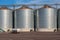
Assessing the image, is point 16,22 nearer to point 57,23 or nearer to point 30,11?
point 30,11

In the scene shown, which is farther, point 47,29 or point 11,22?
point 11,22

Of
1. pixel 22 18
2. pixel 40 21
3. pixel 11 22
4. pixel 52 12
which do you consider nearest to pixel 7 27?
pixel 11 22

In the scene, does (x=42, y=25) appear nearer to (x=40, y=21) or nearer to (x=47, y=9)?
(x=40, y=21)

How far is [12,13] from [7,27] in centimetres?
524

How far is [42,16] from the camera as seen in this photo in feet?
196

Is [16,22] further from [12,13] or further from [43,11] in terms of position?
[43,11]

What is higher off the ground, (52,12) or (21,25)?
(52,12)

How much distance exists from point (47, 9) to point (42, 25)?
17.6 ft

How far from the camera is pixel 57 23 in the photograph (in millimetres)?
62188

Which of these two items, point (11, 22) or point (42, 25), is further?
point (11, 22)

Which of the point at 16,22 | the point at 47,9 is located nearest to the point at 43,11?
the point at 47,9

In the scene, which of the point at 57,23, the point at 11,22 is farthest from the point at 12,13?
the point at 57,23

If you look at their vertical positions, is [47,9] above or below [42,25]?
above

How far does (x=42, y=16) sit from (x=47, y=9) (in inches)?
113
